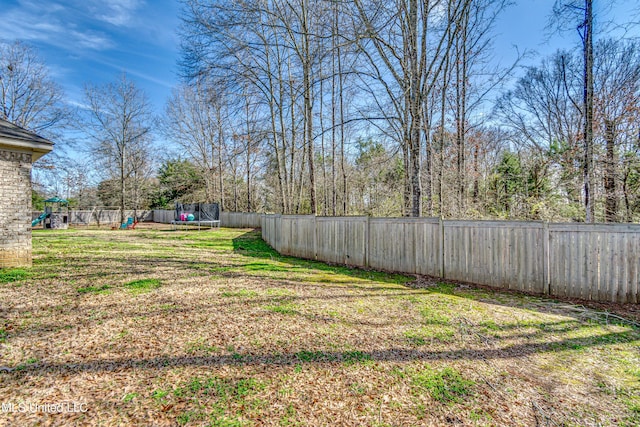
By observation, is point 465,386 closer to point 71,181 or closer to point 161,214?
point 161,214

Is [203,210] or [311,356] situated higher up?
[203,210]

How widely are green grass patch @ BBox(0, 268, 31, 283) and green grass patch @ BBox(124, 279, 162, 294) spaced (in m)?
2.14

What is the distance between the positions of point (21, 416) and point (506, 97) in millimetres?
17079

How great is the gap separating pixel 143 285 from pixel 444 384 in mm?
4744

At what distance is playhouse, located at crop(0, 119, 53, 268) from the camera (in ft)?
19.3

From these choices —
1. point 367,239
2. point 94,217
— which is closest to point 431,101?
point 367,239

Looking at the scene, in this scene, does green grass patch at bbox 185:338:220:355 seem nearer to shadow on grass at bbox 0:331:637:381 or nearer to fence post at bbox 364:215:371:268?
shadow on grass at bbox 0:331:637:381

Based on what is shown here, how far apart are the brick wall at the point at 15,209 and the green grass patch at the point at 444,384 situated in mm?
8164

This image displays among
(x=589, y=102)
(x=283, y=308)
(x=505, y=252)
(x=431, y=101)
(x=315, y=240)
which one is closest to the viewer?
(x=283, y=308)

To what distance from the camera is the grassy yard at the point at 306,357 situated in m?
1.93

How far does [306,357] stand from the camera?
263cm

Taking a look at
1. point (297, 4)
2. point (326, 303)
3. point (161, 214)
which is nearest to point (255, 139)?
point (297, 4)

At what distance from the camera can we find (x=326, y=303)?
4184 millimetres

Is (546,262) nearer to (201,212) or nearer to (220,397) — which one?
(220,397)
